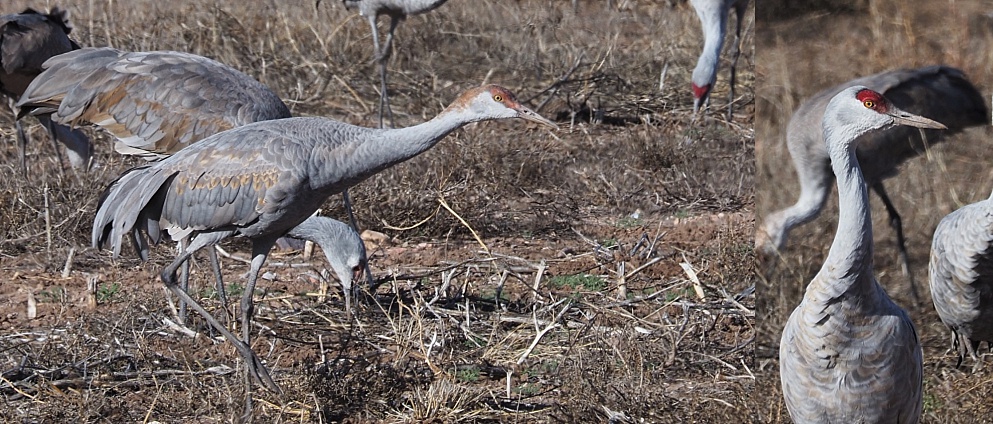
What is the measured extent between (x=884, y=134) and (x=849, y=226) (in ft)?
1.56

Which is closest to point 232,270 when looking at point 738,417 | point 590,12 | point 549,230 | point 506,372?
point 549,230

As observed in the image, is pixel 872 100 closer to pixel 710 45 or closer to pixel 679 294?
pixel 679 294

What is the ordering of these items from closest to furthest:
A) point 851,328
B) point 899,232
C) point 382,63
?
point 851,328 < point 899,232 < point 382,63

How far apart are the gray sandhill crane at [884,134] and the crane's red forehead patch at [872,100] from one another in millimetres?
115

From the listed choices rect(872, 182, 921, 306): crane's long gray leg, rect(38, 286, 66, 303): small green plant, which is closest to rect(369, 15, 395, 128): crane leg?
rect(38, 286, 66, 303): small green plant

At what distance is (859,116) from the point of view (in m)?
2.68

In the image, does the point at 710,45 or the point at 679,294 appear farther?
the point at 710,45

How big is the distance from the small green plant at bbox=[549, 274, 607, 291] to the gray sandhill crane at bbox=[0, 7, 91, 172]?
269 cm

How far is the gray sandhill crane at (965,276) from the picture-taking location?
3.00 meters

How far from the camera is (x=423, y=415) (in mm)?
3689

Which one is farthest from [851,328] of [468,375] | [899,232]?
[468,375]

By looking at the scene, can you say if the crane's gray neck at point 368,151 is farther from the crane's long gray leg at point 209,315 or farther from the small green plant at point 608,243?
the small green plant at point 608,243

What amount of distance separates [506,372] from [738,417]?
114cm

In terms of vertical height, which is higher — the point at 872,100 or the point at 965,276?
the point at 872,100
